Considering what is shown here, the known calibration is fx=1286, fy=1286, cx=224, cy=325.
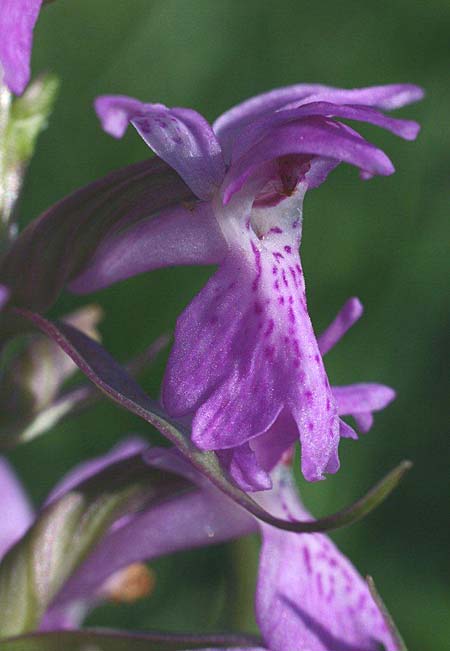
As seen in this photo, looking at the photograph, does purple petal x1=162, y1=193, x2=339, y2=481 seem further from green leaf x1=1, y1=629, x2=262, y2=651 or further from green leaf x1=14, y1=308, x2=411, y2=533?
green leaf x1=1, y1=629, x2=262, y2=651

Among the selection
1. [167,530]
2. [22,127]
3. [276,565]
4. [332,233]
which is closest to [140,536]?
[167,530]

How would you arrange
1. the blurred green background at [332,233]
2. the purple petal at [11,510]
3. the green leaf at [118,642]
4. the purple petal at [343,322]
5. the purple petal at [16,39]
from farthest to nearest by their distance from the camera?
the blurred green background at [332,233]
the purple petal at [11,510]
the purple petal at [343,322]
the green leaf at [118,642]
the purple petal at [16,39]

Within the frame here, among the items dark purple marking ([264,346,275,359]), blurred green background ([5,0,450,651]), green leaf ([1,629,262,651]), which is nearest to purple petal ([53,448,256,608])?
green leaf ([1,629,262,651])

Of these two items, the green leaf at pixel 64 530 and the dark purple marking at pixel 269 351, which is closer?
the dark purple marking at pixel 269 351

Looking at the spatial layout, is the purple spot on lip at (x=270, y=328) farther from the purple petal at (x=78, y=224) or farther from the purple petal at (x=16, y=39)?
the purple petal at (x=16, y=39)

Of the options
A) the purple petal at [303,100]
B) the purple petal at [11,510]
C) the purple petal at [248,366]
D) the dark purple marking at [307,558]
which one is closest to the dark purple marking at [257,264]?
the purple petal at [248,366]

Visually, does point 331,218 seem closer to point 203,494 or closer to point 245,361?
point 203,494
